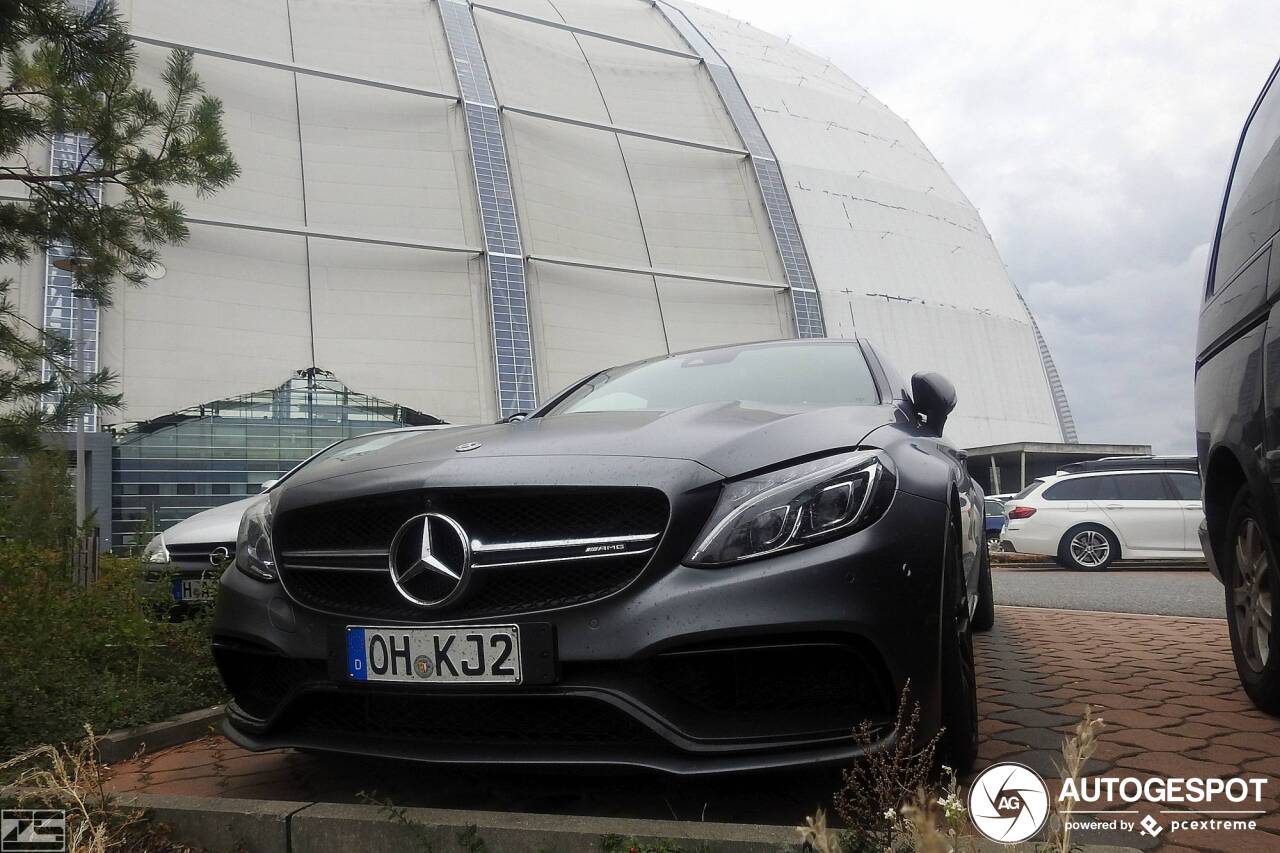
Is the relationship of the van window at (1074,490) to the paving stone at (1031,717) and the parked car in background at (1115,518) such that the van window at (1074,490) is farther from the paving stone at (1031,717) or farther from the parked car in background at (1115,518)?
the paving stone at (1031,717)

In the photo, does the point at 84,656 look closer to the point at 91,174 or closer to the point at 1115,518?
the point at 91,174

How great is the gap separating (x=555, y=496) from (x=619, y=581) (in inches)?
9.4

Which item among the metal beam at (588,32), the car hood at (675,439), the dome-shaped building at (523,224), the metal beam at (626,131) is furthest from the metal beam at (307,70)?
the car hood at (675,439)

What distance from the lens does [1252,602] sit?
10.2ft

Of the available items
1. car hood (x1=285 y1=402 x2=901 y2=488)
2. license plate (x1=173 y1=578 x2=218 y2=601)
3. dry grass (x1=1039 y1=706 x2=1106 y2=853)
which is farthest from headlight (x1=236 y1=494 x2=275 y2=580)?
license plate (x1=173 y1=578 x2=218 y2=601)

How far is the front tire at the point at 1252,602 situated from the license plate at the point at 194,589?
14.0ft

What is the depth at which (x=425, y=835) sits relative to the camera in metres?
1.81

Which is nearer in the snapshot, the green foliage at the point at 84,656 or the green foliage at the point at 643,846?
the green foliage at the point at 643,846

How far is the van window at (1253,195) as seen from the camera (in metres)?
2.73

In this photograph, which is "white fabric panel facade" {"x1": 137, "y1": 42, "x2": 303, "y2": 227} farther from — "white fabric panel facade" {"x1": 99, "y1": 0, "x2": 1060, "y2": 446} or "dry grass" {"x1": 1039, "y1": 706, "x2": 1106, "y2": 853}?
"dry grass" {"x1": 1039, "y1": 706, "x2": 1106, "y2": 853}

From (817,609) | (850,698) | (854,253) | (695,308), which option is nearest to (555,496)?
(817,609)

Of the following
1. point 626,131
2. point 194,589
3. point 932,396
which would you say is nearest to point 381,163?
point 626,131

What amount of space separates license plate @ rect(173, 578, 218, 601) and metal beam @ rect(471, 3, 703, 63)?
81.0 ft

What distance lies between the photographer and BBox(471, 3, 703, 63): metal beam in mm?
27389
